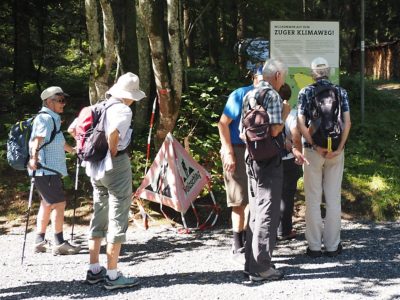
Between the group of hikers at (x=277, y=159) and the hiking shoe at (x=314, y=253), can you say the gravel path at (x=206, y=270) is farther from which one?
the group of hikers at (x=277, y=159)

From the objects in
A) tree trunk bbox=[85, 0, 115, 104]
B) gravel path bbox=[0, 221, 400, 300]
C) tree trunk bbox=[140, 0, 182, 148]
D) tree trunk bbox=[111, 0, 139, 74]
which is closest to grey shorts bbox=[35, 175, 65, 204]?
gravel path bbox=[0, 221, 400, 300]

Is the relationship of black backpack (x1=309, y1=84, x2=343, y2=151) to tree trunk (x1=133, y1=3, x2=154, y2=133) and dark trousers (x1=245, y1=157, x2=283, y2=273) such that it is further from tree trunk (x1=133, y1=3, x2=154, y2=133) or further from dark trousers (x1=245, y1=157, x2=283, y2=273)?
tree trunk (x1=133, y1=3, x2=154, y2=133)

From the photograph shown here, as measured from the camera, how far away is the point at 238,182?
5.33 meters

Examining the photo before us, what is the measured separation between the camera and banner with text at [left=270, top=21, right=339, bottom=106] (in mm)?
8320

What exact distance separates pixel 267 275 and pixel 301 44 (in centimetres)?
479

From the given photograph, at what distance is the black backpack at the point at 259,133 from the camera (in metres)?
4.55

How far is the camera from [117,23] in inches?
440

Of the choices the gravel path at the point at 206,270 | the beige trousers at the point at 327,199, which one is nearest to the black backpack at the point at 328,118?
the beige trousers at the point at 327,199

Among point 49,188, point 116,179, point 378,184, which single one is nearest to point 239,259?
point 116,179

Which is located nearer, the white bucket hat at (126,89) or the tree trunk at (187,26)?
the white bucket hat at (126,89)

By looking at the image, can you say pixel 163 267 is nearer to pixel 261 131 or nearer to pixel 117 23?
pixel 261 131

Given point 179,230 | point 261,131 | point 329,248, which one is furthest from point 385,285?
point 179,230

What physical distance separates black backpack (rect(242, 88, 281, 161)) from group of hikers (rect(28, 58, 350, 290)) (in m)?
0.04

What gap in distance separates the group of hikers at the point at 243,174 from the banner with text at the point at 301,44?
103 inches
